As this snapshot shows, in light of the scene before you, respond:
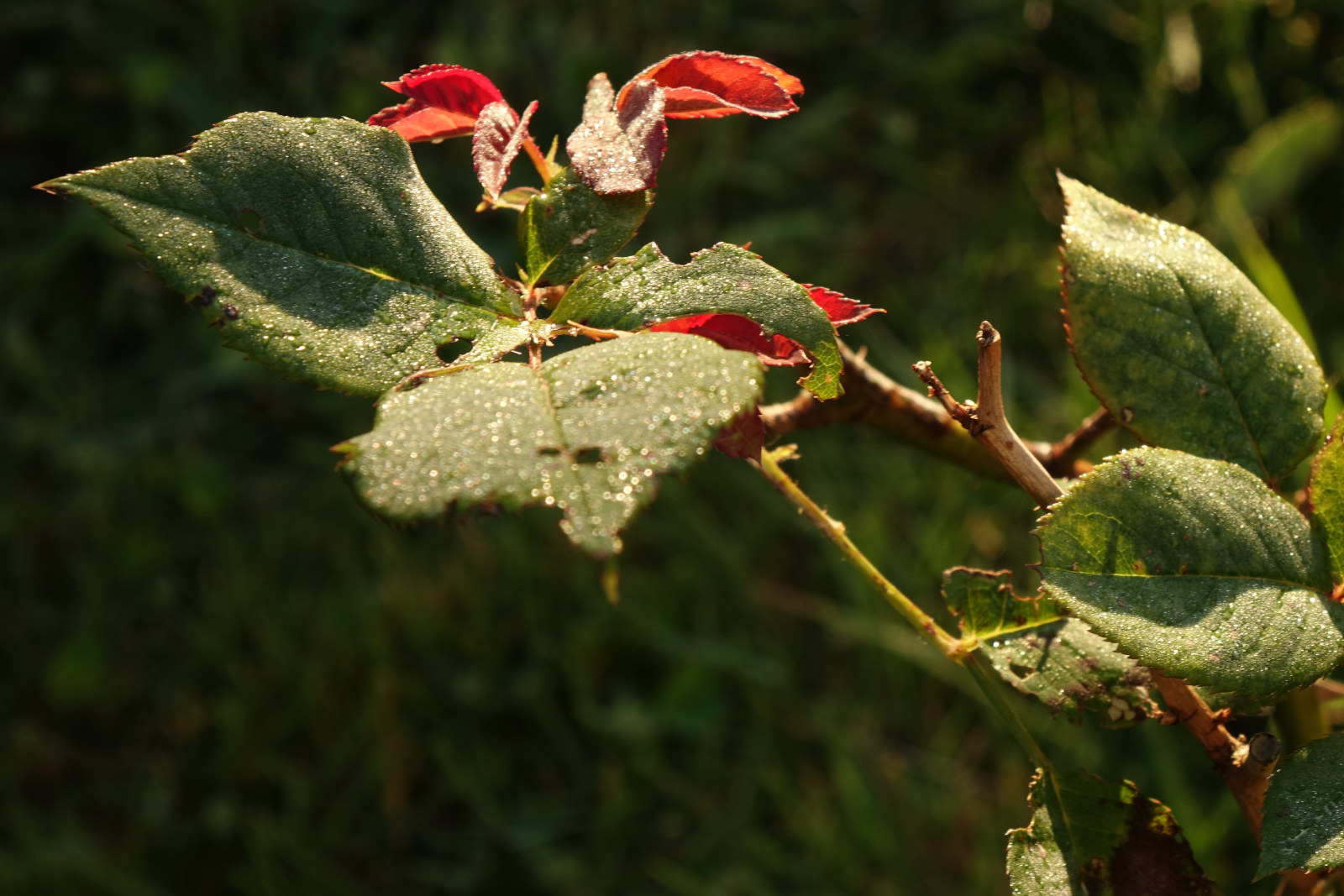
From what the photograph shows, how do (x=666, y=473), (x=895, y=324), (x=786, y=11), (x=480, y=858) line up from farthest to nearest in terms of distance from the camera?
(x=786, y=11) < (x=895, y=324) < (x=480, y=858) < (x=666, y=473)

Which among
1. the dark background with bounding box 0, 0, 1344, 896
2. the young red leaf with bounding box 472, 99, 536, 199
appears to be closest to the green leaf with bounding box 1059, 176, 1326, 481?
the young red leaf with bounding box 472, 99, 536, 199

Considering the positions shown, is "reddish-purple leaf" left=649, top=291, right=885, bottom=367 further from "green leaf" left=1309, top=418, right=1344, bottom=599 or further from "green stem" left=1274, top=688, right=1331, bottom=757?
"green stem" left=1274, top=688, right=1331, bottom=757

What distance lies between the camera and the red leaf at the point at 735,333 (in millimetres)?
492

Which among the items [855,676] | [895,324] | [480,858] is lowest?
[480,858]

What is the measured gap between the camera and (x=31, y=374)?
2309 millimetres

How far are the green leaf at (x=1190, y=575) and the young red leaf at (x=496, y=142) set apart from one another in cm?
29

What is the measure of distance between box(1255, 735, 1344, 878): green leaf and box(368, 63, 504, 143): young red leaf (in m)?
0.48

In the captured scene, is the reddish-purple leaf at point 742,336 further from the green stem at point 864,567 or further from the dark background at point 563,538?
the dark background at point 563,538

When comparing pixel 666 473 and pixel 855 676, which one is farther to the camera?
pixel 855 676

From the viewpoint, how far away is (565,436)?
386mm

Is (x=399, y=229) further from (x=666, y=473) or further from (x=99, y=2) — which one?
(x=99, y=2)

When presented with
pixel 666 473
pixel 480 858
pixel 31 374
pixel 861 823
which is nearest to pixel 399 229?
pixel 666 473

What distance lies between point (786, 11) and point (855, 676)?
5.00 ft

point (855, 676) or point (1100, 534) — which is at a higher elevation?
point (1100, 534)
